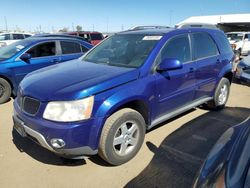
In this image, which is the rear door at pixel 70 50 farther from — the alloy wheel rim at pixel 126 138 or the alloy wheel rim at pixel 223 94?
the alloy wheel rim at pixel 126 138

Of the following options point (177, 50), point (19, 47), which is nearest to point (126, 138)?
point (177, 50)

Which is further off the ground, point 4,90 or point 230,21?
point 230,21

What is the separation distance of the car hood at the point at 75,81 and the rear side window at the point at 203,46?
1.63m

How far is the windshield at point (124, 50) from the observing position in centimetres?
377

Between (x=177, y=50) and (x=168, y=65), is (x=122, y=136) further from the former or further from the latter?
(x=177, y=50)

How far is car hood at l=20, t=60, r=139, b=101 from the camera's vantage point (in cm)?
292

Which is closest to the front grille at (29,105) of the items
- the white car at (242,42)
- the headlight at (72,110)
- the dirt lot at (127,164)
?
the headlight at (72,110)

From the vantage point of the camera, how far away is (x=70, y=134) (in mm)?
2818

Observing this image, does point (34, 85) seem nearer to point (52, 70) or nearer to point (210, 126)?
point (52, 70)

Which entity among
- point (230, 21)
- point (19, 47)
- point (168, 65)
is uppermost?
point (230, 21)

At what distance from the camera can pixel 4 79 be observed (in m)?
6.08

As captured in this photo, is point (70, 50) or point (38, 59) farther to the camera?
point (70, 50)

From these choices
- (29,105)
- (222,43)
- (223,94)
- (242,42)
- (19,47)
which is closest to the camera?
(29,105)

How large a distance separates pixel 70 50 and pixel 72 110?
15.4 feet
